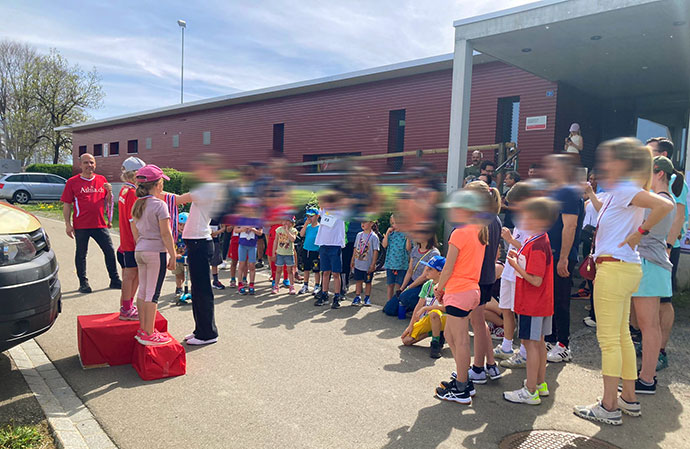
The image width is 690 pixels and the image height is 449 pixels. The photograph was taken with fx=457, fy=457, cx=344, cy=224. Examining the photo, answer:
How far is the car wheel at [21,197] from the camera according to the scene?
25500mm

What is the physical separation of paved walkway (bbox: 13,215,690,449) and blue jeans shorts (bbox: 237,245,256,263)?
5.33 ft

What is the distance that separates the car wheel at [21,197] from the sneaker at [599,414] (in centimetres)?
2984

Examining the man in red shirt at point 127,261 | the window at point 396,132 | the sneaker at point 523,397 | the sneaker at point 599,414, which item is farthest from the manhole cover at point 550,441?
the window at point 396,132

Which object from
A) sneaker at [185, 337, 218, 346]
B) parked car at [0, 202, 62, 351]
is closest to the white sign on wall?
sneaker at [185, 337, 218, 346]

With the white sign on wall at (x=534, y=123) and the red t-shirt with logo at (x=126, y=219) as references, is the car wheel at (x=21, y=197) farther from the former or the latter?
the white sign on wall at (x=534, y=123)

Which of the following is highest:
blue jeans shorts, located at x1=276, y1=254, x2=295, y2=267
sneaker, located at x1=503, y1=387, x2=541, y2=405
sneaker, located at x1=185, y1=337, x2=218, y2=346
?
blue jeans shorts, located at x1=276, y1=254, x2=295, y2=267

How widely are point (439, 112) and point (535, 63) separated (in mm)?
5372

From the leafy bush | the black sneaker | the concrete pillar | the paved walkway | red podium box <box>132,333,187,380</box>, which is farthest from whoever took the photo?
the leafy bush

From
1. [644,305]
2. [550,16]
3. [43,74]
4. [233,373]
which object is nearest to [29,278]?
[233,373]

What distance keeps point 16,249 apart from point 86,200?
3.96 meters

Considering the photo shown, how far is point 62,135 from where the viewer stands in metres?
42.3

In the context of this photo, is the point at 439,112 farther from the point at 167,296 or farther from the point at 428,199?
the point at 428,199

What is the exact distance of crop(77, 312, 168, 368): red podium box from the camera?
4.45 m

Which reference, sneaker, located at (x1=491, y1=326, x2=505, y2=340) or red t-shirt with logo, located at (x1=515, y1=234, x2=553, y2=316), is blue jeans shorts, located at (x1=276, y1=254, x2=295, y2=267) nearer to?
sneaker, located at (x1=491, y1=326, x2=505, y2=340)
